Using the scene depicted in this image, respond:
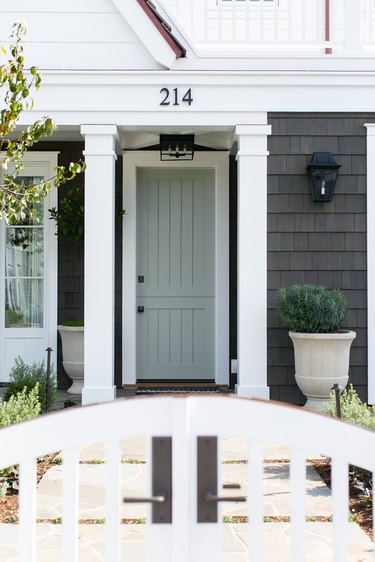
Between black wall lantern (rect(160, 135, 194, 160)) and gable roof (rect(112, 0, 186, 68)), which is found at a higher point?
gable roof (rect(112, 0, 186, 68))

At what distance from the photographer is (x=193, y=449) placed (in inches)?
66.2

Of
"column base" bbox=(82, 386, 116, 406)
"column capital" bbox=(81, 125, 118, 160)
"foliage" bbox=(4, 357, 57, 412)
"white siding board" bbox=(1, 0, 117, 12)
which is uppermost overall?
"white siding board" bbox=(1, 0, 117, 12)

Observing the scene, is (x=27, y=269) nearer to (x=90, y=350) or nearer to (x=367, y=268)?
(x=90, y=350)

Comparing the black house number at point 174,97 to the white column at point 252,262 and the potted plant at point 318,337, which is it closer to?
the white column at point 252,262

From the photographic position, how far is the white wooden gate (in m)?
1.67

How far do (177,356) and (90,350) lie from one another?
1.55 m

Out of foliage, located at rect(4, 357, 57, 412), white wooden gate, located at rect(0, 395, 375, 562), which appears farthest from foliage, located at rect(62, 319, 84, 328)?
white wooden gate, located at rect(0, 395, 375, 562)

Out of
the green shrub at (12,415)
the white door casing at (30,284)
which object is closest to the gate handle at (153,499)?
the green shrub at (12,415)

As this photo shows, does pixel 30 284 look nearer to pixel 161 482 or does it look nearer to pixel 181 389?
pixel 181 389

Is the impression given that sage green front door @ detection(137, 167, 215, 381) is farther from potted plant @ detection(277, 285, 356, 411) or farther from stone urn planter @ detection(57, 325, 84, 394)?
potted plant @ detection(277, 285, 356, 411)

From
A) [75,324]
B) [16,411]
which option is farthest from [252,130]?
[16,411]

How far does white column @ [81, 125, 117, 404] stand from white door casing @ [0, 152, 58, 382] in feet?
3.98

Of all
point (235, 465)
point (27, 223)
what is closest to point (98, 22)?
point (27, 223)

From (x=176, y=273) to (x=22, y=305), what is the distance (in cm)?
161
